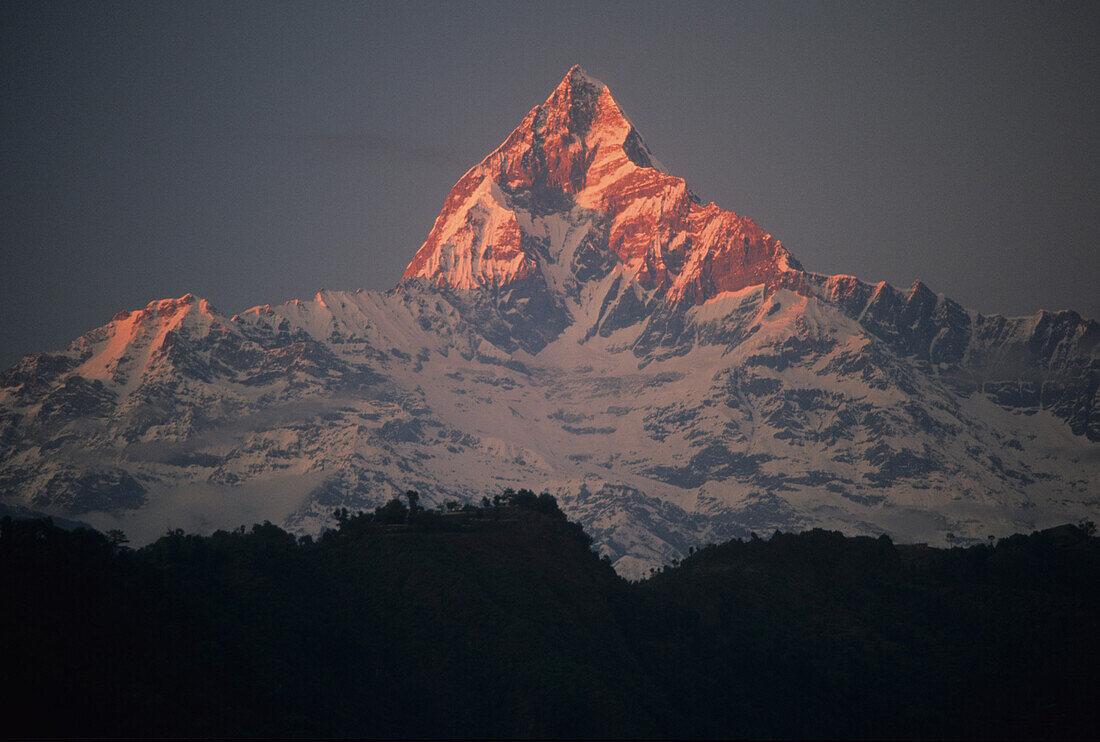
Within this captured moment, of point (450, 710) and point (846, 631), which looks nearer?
point (450, 710)

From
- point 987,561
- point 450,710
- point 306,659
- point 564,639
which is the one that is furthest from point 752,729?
point 987,561

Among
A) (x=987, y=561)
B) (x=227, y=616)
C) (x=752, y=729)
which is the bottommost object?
(x=752, y=729)

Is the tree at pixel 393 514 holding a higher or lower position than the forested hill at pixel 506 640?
higher

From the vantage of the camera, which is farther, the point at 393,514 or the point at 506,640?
the point at 393,514

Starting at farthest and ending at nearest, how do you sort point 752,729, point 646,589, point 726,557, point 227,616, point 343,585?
point 726,557, point 646,589, point 343,585, point 752,729, point 227,616

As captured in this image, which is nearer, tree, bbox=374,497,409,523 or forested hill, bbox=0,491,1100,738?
forested hill, bbox=0,491,1100,738

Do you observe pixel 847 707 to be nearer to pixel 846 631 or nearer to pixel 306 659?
pixel 846 631

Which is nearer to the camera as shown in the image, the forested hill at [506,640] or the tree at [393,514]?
the forested hill at [506,640]

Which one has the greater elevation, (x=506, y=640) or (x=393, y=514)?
(x=393, y=514)
